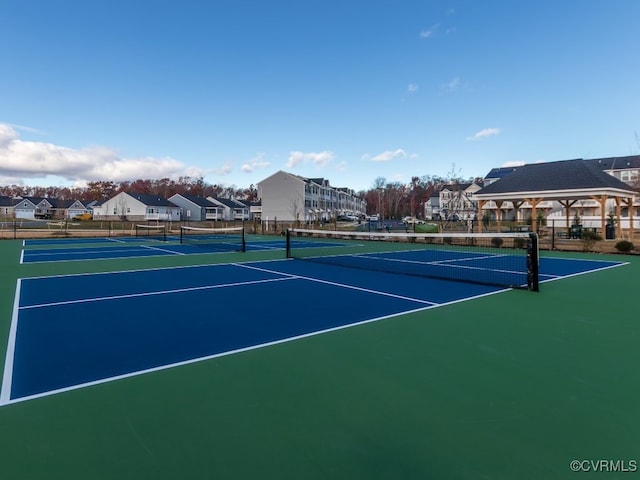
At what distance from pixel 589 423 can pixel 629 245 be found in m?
16.2

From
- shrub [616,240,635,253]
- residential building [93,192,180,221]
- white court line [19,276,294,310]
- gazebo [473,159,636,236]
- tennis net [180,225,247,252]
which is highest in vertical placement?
residential building [93,192,180,221]

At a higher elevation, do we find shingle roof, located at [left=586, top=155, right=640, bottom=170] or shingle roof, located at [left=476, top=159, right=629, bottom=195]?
shingle roof, located at [left=586, top=155, right=640, bottom=170]

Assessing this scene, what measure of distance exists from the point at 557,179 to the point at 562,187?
1.03 m

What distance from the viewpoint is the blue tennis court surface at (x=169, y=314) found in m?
3.76

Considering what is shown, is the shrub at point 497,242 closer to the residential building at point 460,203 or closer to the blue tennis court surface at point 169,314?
the residential building at point 460,203

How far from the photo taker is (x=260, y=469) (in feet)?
6.92

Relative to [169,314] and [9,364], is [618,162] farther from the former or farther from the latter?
[9,364]

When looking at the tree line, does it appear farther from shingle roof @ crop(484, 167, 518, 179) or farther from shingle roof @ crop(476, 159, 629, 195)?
shingle roof @ crop(476, 159, 629, 195)

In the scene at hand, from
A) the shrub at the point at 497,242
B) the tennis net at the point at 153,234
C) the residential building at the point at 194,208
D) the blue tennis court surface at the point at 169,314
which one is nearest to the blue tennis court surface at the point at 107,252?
the blue tennis court surface at the point at 169,314

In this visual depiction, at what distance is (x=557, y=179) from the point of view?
20172 mm

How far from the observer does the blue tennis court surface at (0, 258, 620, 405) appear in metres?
3.76

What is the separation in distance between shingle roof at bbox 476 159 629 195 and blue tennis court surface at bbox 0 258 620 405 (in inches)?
439

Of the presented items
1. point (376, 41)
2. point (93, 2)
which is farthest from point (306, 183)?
point (93, 2)

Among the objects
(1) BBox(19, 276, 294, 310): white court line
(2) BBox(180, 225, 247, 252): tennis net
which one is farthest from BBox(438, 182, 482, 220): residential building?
(1) BBox(19, 276, 294, 310): white court line
